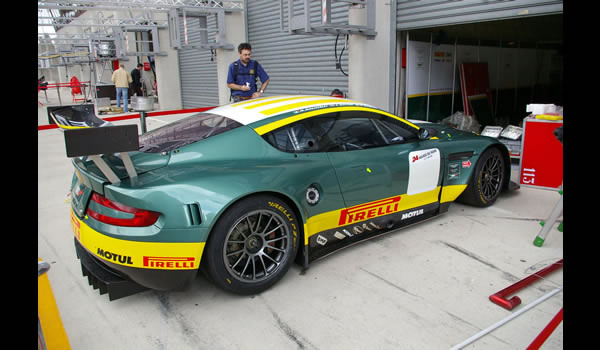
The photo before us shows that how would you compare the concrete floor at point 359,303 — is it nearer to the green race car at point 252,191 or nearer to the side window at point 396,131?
the green race car at point 252,191

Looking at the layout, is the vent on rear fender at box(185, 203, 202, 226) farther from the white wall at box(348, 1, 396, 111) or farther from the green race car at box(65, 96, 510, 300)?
the white wall at box(348, 1, 396, 111)

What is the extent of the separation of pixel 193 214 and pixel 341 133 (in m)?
1.47

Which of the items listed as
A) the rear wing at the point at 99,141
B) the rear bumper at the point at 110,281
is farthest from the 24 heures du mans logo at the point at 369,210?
the rear wing at the point at 99,141

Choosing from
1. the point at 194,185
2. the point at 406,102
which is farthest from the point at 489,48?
the point at 194,185

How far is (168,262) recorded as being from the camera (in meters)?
2.63

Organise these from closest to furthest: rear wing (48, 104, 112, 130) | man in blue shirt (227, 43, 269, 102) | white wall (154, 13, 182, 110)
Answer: rear wing (48, 104, 112, 130), man in blue shirt (227, 43, 269, 102), white wall (154, 13, 182, 110)

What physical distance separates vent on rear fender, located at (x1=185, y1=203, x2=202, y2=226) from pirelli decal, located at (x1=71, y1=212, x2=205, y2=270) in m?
0.13

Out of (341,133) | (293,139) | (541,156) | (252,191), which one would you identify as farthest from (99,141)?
(541,156)

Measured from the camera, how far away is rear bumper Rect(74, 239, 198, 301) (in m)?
2.65

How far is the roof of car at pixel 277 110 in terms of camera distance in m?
3.30

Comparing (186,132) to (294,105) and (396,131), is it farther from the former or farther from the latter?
(396,131)

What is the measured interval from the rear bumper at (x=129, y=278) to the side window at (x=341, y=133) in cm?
115

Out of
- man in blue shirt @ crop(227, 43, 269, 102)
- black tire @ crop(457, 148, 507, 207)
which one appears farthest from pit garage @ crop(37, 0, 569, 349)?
man in blue shirt @ crop(227, 43, 269, 102)

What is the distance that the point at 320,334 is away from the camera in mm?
2619
